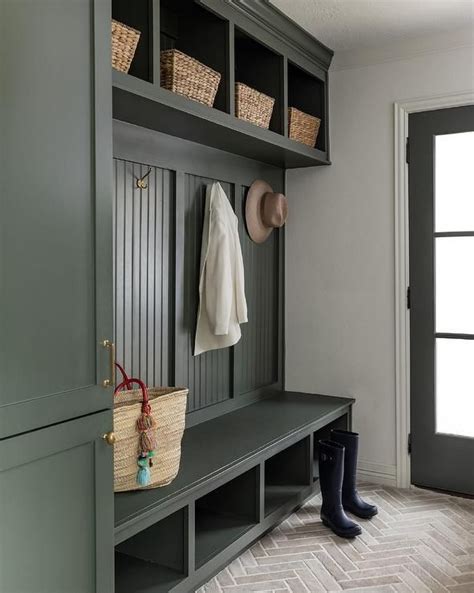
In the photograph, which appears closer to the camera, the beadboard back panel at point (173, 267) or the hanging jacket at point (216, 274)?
the beadboard back panel at point (173, 267)

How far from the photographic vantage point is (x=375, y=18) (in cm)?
316

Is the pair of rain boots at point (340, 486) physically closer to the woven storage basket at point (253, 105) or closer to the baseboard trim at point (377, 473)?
the baseboard trim at point (377, 473)

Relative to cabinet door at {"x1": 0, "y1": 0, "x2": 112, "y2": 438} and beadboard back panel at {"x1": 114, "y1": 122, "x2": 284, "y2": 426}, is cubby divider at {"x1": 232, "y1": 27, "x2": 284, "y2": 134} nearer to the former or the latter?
beadboard back panel at {"x1": 114, "y1": 122, "x2": 284, "y2": 426}

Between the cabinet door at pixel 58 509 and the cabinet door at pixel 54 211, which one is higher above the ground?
the cabinet door at pixel 54 211

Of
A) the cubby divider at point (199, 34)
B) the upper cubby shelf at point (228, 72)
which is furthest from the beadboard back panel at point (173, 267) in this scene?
the cubby divider at point (199, 34)

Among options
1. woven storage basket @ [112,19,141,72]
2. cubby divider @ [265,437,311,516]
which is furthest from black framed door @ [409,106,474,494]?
woven storage basket @ [112,19,141,72]

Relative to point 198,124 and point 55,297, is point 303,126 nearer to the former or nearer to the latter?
point 198,124

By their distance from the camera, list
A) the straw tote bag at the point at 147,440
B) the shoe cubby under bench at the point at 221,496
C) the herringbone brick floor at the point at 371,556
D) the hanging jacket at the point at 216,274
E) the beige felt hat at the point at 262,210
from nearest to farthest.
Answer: the straw tote bag at the point at 147,440, the shoe cubby under bench at the point at 221,496, the herringbone brick floor at the point at 371,556, the hanging jacket at the point at 216,274, the beige felt hat at the point at 262,210

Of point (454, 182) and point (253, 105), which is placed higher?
point (253, 105)

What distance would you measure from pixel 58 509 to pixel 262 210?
91.1 inches

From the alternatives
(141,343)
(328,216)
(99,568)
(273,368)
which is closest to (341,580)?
(99,568)

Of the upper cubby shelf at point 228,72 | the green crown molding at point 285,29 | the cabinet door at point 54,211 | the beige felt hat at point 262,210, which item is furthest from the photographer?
the beige felt hat at point 262,210

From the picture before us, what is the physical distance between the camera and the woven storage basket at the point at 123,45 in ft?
7.08

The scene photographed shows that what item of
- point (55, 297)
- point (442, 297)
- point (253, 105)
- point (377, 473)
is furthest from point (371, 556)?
point (253, 105)
